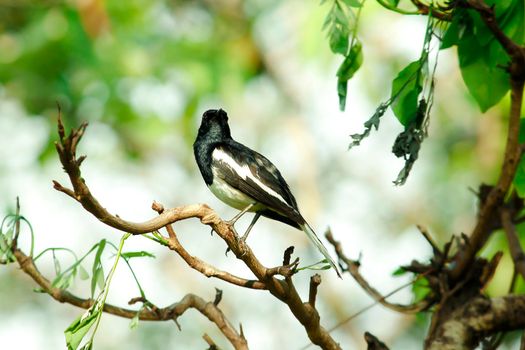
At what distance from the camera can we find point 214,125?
383 centimetres

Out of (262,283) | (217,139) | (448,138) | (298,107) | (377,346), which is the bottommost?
(377,346)

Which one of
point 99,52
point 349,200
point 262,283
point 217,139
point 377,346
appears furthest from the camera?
point 349,200

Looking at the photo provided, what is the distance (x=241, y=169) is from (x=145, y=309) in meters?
1.30

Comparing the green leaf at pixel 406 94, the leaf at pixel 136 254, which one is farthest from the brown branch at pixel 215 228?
the green leaf at pixel 406 94

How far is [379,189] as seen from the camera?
910 cm

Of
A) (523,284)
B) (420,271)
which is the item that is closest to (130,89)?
(523,284)

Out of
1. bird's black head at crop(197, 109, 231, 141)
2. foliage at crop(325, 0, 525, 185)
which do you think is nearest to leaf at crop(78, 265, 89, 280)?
foliage at crop(325, 0, 525, 185)

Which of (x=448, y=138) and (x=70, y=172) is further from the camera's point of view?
(x=448, y=138)

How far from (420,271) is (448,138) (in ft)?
19.6

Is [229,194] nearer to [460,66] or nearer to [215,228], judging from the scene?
[215,228]

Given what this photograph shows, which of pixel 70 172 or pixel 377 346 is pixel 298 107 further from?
pixel 70 172

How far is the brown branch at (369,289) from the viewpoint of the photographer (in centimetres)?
269

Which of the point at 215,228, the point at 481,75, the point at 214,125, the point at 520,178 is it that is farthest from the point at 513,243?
the point at 214,125

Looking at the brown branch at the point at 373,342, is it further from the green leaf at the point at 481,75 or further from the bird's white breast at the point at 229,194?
the bird's white breast at the point at 229,194
